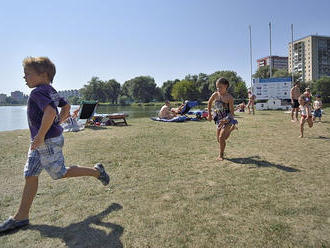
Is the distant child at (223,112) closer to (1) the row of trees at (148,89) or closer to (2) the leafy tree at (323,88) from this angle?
(2) the leafy tree at (323,88)

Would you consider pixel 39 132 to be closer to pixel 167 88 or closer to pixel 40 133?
pixel 40 133

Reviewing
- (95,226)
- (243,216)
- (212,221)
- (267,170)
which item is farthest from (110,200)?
(267,170)

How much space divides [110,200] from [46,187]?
1270mm

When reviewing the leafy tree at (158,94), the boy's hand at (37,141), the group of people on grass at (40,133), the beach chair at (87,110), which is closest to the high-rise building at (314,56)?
the leafy tree at (158,94)

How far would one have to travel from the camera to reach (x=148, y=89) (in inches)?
3691

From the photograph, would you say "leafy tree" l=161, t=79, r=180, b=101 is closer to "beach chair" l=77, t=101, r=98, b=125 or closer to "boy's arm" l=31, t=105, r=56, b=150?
"beach chair" l=77, t=101, r=98, b=125

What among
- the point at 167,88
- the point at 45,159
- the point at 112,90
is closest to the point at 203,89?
the point at 167,88

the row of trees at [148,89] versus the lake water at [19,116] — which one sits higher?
the row of trees at [148,89]

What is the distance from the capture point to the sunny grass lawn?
7.70 feet

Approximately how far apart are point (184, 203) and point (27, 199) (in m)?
1.83

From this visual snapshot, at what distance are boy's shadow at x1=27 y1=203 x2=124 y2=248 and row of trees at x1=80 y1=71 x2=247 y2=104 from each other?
262 feet

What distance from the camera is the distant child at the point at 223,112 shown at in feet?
17.3

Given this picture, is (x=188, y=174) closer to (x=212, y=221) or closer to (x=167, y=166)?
(x=167, y=166)

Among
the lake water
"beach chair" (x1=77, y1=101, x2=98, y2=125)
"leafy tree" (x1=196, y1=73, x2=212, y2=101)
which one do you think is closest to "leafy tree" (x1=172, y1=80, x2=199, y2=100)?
"leafy tree" (x1=196, y1=73, x2=212, y2=101)
